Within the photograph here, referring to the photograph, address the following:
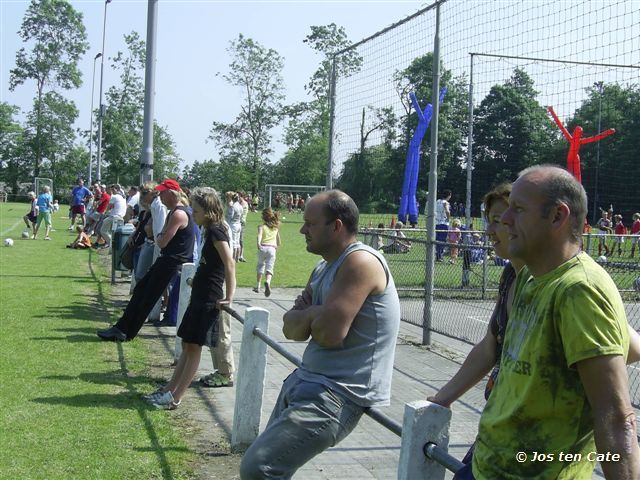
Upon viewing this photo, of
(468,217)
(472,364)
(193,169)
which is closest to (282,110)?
(193,169)

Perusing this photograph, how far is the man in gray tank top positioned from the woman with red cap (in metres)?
5.66

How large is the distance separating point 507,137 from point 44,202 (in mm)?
18072

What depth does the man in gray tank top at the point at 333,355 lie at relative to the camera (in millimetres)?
3574

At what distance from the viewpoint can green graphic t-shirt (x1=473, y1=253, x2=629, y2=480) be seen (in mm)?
2139

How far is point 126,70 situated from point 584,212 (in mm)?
74480

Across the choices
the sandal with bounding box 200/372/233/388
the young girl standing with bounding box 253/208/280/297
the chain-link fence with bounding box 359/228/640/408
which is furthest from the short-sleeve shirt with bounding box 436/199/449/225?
the sandal with bounding box 200/372/233/388

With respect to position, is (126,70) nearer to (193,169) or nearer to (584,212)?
(193,169)

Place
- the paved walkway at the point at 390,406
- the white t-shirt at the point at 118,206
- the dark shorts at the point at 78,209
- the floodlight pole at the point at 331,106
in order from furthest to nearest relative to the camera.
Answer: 1. the dark shorts at the point at 78,209
2. the white t-shirt at the point at 118,206
3. the floodlight pole at the point at 331,106
4. the paved walkway at the point at 390,406

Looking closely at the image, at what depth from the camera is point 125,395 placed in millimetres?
7516

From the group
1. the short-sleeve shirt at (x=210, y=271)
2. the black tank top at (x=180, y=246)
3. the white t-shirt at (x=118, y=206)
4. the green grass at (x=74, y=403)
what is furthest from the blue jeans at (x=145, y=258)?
the white t-shirt at (x=118, y=206)

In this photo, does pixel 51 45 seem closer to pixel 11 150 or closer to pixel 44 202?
pixel 11 150

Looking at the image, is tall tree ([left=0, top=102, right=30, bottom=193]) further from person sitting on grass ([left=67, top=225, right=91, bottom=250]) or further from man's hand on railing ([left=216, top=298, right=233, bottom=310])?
man's hand on railing ([left=216, top=298, right=233, bottom=310])

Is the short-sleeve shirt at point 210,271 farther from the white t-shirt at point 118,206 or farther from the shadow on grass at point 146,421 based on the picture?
the white t-shirt at point 118,206

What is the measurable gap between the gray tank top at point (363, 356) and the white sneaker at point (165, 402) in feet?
11.6
